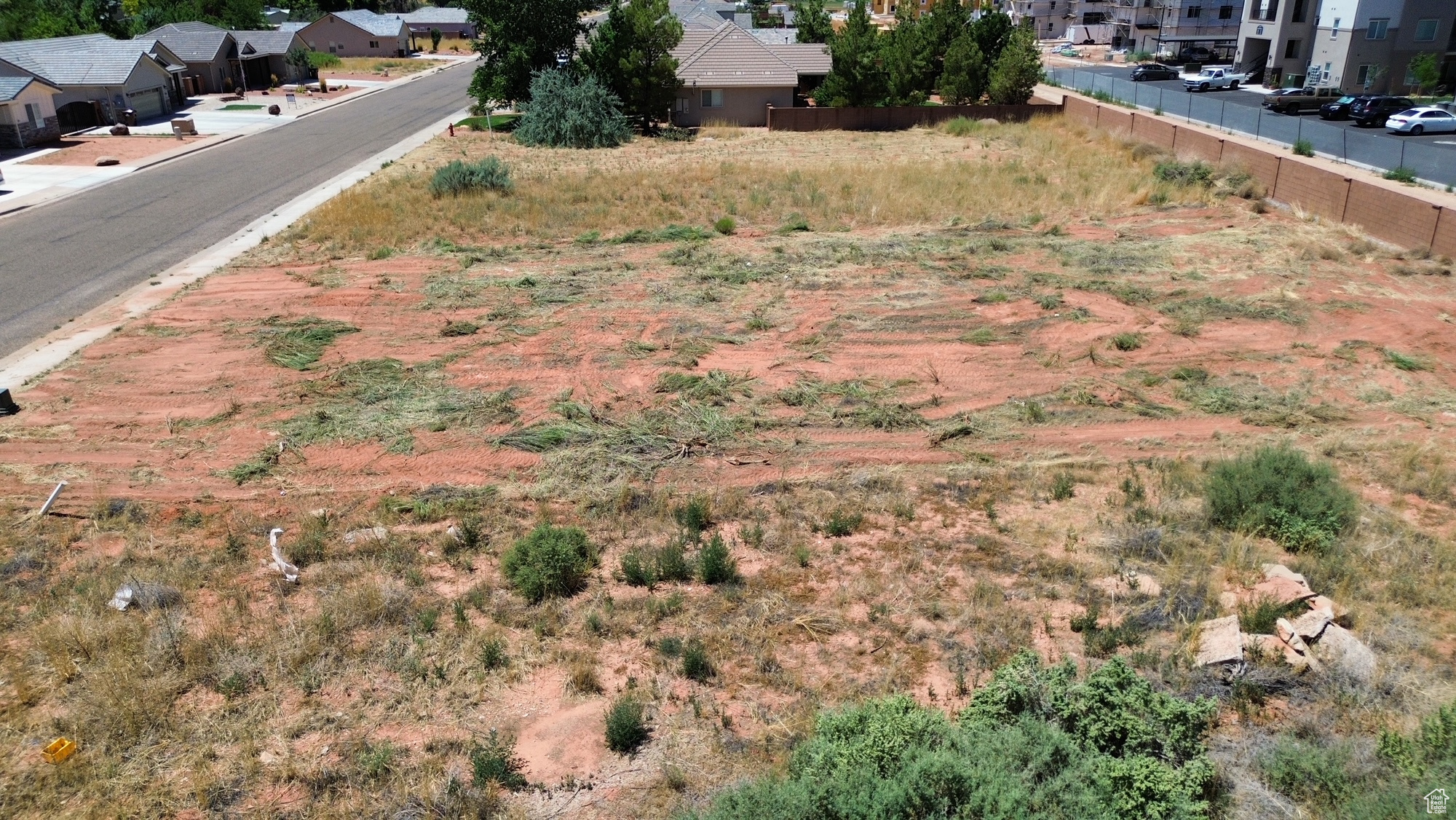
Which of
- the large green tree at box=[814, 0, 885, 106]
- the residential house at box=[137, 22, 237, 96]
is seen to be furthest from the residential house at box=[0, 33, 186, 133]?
the large green tree at box=[814, 0, 885, 106]

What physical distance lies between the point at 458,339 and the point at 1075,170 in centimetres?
2597

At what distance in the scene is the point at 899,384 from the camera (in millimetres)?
16609

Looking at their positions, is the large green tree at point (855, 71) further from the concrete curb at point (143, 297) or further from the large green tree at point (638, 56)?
the concrete curb at point (143, 297)

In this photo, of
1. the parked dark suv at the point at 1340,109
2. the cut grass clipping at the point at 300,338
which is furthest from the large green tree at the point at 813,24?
the cut grass clipping at the point at 300,338

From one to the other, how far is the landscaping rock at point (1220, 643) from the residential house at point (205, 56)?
71657mm

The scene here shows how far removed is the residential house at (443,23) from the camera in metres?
108

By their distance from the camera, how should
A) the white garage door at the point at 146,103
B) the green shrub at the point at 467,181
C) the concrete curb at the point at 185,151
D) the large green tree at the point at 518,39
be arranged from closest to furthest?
1. the green shrub at the point at 467,181
2. the concrete curb at the point at 185,151
3. the large green tree at the point at 518,39
4. the white garage door at the point at 146,103

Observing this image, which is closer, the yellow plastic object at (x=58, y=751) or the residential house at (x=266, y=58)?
the yellow plastic object at (x=58, y=751)

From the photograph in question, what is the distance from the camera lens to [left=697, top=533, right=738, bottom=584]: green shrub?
11.1 metres

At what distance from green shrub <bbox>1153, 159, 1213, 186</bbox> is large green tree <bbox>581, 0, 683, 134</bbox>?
1017 inches

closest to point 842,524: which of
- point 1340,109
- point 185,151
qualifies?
point 185,151

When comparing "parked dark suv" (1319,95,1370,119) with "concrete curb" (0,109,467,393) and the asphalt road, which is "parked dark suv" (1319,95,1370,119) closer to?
"concrete curb" (0,109,467,393)

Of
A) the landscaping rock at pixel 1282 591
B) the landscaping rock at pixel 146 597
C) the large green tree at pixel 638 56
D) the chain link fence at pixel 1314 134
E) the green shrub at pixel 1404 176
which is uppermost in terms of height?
the large green tree at pixel 638 56

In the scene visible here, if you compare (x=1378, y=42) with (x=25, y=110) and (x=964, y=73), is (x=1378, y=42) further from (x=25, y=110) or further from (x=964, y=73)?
(x=25, y=110)
